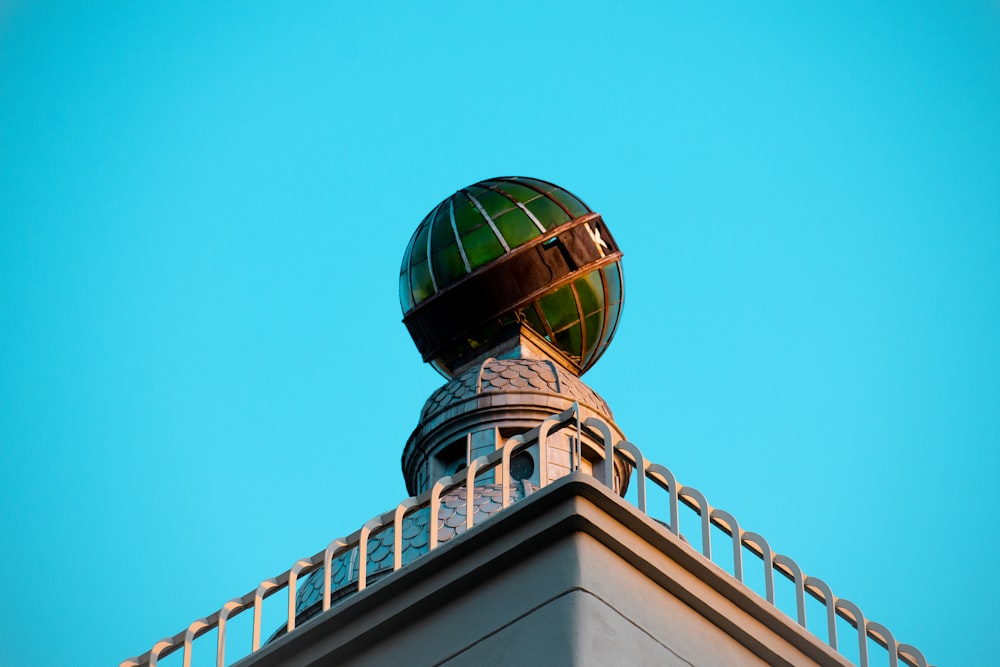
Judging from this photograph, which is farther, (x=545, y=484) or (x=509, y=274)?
(x=509, y=274)

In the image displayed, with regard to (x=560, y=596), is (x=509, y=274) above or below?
above

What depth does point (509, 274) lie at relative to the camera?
78.4 ft

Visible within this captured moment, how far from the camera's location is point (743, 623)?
11289mm

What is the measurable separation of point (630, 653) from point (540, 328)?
14.1m

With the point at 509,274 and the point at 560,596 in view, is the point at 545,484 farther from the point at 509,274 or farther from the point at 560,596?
the point at 509,274

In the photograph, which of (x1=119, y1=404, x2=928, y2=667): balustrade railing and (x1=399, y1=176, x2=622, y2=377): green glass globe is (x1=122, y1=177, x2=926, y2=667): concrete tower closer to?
(x1=119, y1=404, x2=928, y2=667): balustrade railing

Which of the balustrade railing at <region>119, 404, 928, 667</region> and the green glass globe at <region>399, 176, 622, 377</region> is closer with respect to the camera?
the balustrade railing at <region>119, 404, 928, 667</region>

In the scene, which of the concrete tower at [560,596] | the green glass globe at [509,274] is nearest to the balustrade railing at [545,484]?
the concrete tower at [560,596]

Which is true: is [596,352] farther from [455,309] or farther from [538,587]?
[538,587]

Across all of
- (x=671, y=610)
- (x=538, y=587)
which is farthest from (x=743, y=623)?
(x=538, y=587)

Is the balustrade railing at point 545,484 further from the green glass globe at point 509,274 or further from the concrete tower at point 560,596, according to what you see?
the green glass globe at point 509,274

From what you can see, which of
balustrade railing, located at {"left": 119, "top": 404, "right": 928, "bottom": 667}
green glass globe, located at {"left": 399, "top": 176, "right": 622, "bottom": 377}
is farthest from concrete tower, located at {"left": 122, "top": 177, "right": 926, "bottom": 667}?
green glass globe, located at {"left": 399, "top": 176, "right": 622, "bottom": 377}

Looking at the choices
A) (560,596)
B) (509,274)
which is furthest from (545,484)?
(509,274)

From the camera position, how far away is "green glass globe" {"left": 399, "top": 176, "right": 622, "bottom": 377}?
2400 centimetres
